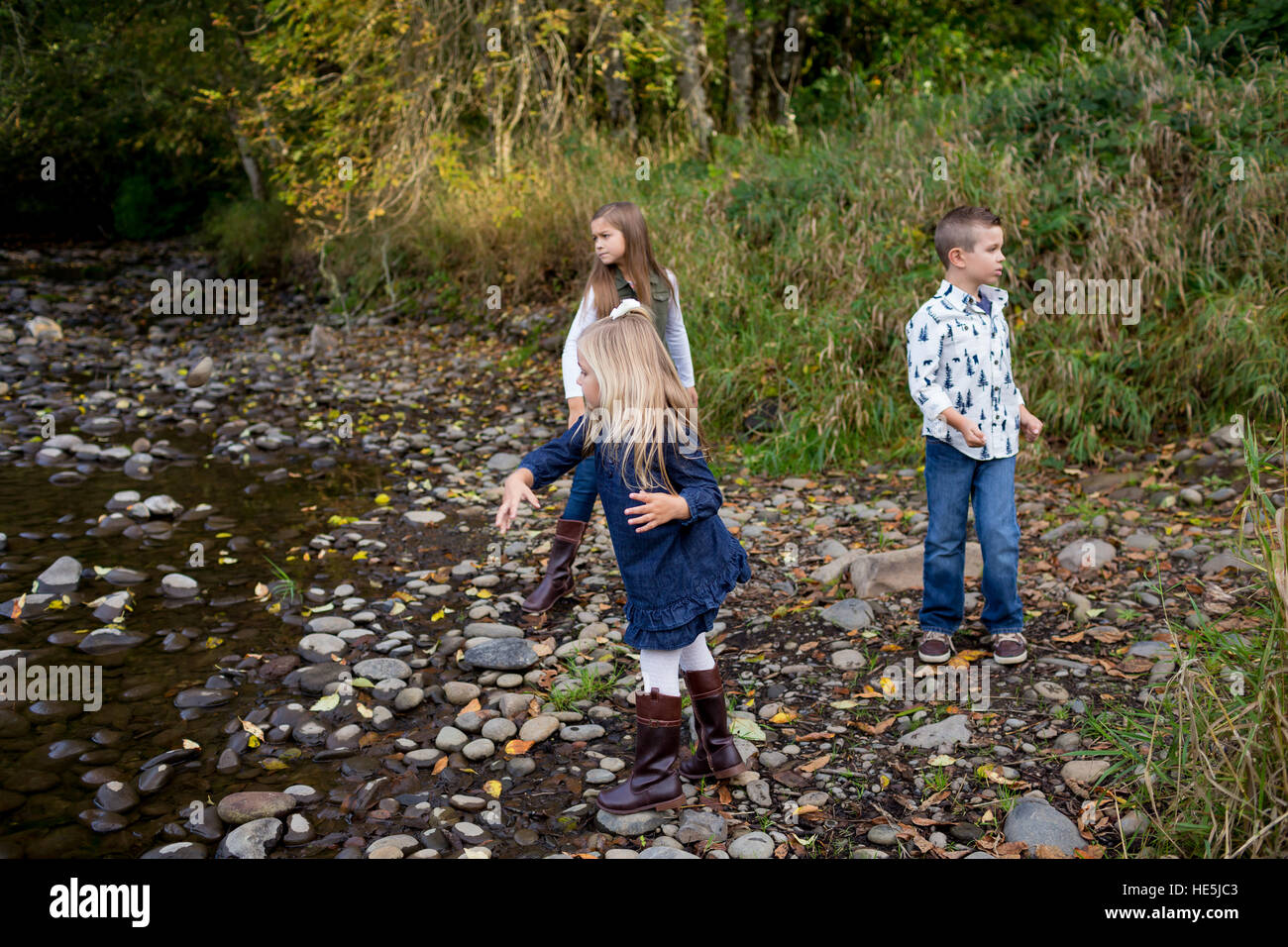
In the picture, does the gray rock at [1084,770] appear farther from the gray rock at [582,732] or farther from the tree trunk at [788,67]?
the tree trunk at [788,67]

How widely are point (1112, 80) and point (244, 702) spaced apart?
8.25 meters

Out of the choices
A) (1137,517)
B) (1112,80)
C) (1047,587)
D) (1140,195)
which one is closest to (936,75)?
(1112,80)

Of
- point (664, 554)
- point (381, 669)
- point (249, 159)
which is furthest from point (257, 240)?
point (664, 554)

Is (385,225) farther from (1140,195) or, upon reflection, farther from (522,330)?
(1140,195)

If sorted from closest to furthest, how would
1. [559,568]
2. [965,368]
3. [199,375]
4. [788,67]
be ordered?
[965,368], [559,568], [199,375], [788,67]

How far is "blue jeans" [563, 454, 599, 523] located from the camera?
184 inches

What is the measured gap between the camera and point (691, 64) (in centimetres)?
1106

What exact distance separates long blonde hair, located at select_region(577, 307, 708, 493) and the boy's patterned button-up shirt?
1270mm

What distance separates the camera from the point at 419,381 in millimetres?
10039

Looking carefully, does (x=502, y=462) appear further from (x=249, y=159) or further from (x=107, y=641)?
(x=249, y=159)

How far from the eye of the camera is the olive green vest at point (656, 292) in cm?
444

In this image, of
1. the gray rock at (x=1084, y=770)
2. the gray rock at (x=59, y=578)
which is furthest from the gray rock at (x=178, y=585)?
the gray rock at (x=1084, y=770)

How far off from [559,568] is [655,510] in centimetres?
207

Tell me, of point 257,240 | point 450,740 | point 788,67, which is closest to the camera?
point 450,740
